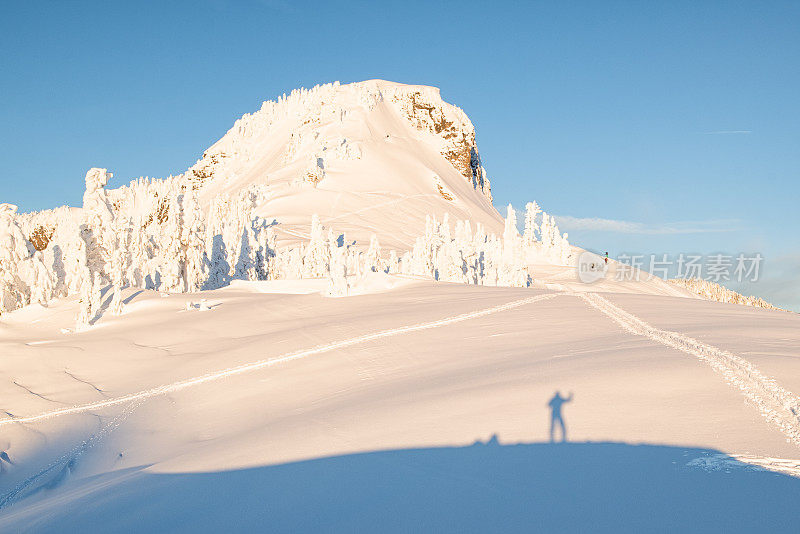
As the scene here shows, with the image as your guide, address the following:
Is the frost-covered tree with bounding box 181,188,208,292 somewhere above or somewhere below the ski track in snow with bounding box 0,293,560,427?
above

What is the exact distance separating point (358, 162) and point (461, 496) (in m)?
121

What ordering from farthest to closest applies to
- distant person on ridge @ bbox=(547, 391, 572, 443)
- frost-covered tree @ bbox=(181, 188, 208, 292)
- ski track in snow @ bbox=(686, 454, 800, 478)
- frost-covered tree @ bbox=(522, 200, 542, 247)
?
frost-covered tree @ bbox=(522, 200, 542, 247) < frost-covered tree @ bbox=(181, 188, 208, 292) < distant person on ridge @ bbox=(547, 391, 572, 443) < ski track in snow @ bbox=(686, 454, 800, 478)

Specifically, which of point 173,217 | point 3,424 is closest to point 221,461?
point 3,424

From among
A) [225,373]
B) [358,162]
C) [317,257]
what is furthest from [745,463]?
[358,162]

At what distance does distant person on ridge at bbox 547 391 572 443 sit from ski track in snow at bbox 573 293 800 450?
2.23m

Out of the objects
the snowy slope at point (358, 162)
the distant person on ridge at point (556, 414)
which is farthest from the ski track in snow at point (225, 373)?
the snowy slope at point (358, 162)

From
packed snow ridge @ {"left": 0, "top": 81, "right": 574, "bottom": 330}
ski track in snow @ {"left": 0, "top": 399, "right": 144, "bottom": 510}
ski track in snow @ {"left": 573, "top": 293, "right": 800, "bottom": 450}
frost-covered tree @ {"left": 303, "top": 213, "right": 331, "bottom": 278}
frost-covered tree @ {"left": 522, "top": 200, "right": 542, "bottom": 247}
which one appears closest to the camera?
ski track in snow @ {"left": 573, "top": 293, "right": 800, "bottom": 450}

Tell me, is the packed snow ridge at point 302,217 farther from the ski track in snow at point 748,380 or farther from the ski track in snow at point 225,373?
the ski track in snow at point 748,380

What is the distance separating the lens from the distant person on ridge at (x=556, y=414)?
7.40 metres

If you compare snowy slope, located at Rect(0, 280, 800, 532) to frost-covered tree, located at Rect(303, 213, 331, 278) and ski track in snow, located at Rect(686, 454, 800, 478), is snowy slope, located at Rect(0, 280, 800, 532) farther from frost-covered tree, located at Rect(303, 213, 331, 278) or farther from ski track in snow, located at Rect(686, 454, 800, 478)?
frost-covered tree, located at Rect(303, 213, 331, 278)

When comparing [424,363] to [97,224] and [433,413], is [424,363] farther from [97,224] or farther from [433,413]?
[97,224]

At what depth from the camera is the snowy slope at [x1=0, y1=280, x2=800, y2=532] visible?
5.84 metres

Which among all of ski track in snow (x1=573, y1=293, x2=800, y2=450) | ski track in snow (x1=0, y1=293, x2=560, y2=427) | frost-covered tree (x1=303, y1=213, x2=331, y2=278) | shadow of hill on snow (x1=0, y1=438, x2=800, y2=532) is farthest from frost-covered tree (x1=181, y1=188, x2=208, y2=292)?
shadow of hill on snow (x1=0, y1=438, x2=800, y2=532)

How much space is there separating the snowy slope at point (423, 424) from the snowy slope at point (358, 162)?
59.3 metres
